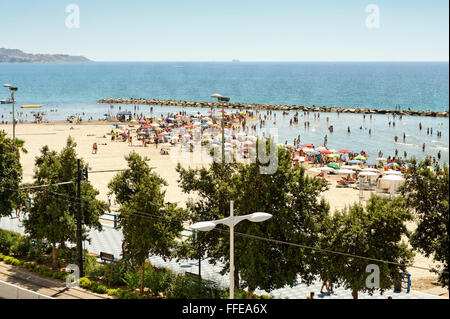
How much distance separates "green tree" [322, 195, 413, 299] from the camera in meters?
17.3

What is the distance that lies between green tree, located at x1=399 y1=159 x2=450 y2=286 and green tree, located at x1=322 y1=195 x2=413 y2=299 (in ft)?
1.43

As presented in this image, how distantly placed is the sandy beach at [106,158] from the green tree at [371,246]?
4499mm

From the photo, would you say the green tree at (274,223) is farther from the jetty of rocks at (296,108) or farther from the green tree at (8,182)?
the jetty of rocks at (296,108)

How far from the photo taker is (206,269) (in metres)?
22.8

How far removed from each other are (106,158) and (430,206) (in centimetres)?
4029

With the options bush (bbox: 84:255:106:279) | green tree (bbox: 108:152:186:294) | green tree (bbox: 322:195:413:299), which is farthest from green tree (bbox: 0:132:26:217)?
green tree (bbox: 322:195:413:299)

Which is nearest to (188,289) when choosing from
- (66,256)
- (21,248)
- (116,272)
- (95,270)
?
(116,272)

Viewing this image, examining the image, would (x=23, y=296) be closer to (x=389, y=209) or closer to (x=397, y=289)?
(x=389, y=209)

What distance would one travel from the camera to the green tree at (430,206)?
16.3 meters

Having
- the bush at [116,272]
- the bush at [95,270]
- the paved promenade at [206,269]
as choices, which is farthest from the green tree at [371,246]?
the bush at [95,270]

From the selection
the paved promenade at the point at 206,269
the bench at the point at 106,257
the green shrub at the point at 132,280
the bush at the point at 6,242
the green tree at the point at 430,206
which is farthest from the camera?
the bush at the point at 6,242

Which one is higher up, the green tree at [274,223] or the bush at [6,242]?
the green tree at [274,223]

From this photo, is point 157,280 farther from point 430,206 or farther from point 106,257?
point 430,206

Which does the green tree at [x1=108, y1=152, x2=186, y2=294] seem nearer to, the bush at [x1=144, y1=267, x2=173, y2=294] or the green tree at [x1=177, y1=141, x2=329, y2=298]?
the bush at [x1=144, y1=267, x2=173, y2=294]
